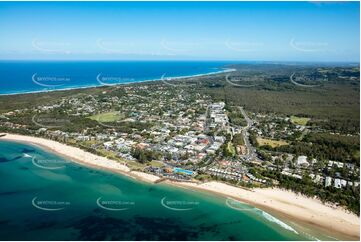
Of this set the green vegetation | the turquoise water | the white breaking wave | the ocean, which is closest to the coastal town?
the green vegetation

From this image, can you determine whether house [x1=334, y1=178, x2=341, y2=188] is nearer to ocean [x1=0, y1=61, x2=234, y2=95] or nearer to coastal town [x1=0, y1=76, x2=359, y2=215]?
coastal town [x1=0, y1=76, x2=359, y2=215]

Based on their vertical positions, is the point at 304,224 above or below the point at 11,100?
below

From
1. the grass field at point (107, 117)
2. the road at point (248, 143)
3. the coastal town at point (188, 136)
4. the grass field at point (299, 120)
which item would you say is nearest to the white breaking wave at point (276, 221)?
the coastal town at point (188, 136)

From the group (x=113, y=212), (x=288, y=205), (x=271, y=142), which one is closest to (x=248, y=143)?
(x=271, y=142)

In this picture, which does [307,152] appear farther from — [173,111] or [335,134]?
[173,111]

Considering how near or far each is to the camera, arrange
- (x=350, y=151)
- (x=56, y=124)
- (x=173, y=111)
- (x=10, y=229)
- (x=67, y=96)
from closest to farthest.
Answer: (x=10, y=229)
(x=350, y=151)
(x=56, y=124)
(x=173, y=111)
(x=67, y=96)

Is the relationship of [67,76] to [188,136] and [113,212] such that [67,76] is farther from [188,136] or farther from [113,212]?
[113,212]

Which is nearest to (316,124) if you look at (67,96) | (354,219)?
(354,219)
